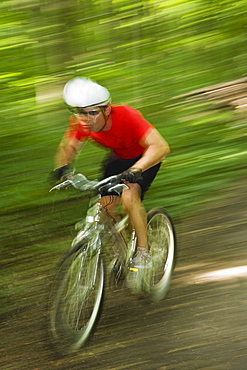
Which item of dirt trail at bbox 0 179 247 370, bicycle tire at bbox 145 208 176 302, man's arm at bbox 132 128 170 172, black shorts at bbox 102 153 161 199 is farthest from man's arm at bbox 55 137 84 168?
dirt trail at bbox 0 179 247 370

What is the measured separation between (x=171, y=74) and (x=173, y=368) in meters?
5.78

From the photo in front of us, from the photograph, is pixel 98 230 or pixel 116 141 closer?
pixel 98 230

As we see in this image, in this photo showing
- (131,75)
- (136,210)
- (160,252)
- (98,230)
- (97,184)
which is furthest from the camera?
(131,75)

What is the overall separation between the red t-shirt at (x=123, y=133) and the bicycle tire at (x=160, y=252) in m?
0.65

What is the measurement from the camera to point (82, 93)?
3357 mm

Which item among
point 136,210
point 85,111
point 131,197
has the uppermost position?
point 85,111

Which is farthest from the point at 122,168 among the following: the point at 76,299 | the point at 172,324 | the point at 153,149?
the point at 172,324

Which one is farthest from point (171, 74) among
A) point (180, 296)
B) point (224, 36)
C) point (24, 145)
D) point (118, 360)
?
point (118, 360)

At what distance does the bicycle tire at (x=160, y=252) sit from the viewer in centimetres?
423

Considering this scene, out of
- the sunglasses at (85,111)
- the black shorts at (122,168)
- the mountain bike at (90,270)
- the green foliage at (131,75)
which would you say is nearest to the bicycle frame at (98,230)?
the mountain bike at (90,270)

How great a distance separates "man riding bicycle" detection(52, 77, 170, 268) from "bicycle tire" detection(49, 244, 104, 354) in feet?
1.34

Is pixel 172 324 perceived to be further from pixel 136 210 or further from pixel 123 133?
pixel 123 133

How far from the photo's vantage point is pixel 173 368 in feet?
11.3

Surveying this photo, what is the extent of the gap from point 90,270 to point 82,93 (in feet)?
4.16
